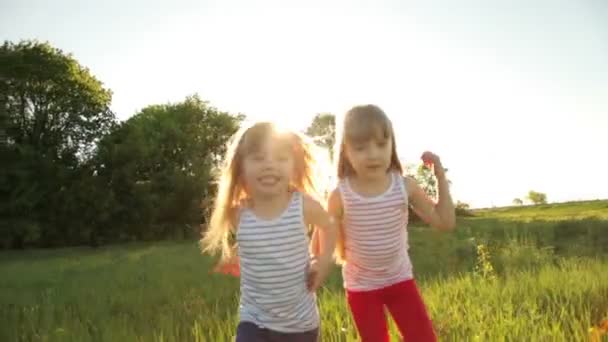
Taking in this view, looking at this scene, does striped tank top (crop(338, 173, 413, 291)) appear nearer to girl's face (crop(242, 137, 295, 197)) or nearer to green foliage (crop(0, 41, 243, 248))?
girl's face (crop(242, 137, 295, 197))

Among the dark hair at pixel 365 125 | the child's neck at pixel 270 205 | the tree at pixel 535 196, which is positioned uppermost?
the tree at pixel 535 196

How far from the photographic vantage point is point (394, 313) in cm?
332

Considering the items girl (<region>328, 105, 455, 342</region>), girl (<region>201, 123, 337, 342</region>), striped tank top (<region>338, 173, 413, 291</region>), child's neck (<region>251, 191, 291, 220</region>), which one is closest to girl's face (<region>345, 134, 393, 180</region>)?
girl (<region>328, 105, 455, 342</region>)

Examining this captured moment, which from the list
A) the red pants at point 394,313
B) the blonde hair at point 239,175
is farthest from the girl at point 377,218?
the blonde hair at point 239,175

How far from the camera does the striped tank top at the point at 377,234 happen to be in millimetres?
3352

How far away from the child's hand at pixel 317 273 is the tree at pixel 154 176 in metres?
22.6

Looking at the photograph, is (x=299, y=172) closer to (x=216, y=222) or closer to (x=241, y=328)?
(x=216, y=222)

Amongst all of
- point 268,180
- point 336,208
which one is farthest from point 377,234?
point 268,180

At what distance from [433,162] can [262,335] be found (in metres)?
1.39

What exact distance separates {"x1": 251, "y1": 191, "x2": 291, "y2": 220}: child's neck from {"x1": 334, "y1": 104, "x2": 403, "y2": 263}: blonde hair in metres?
0.52

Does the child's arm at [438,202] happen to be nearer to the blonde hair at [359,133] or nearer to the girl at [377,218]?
the girl at [377,218]

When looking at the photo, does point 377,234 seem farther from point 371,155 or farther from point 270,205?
point 270,205

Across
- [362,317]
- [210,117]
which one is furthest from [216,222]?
[210,117]

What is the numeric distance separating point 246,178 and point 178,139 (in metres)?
34.4
